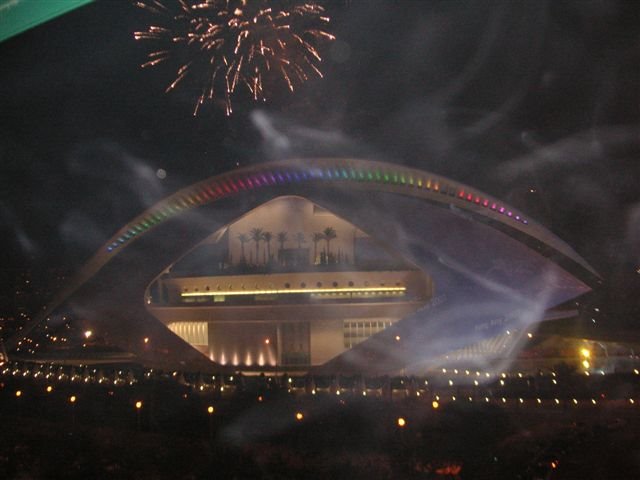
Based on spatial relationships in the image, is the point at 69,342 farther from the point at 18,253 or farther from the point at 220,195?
the point at 220,195

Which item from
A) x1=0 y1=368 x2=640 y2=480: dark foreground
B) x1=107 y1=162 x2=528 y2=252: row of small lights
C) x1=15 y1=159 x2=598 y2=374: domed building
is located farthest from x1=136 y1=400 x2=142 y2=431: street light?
x1=107 y1=162 x2=528 y2=252: row of small lights

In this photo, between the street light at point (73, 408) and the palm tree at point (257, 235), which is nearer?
the street light at point (73, 408)

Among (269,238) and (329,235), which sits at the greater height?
(269,238)

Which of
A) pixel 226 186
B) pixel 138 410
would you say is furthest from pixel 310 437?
pixel 226 186

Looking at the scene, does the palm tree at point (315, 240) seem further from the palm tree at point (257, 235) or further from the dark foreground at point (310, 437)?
the dark foreground at point (310, 437)

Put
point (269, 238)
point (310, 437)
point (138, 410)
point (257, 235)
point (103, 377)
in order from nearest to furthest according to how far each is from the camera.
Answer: point (310, 437) → point (138, 410) → point (103, 377) → point (257, 235) → point (269, 238)

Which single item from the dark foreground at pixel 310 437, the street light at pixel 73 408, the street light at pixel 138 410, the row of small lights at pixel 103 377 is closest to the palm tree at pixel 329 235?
the row of small lights at pixel 103 377

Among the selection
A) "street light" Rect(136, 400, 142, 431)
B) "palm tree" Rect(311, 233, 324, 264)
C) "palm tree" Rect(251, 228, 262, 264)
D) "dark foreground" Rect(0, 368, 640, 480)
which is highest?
"palm tree" Rect(251, 228, 262, 264)

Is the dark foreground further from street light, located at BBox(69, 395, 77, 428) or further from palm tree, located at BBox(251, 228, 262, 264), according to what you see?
palm tree, located at BBox(251, 228, 262, 264)

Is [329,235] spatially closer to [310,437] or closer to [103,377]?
[103,377]

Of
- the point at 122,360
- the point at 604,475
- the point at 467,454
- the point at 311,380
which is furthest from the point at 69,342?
the point at 604,475

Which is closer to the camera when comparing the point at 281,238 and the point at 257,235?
the point at 257,235

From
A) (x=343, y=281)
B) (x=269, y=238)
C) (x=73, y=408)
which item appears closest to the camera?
(x=73, y=408)
